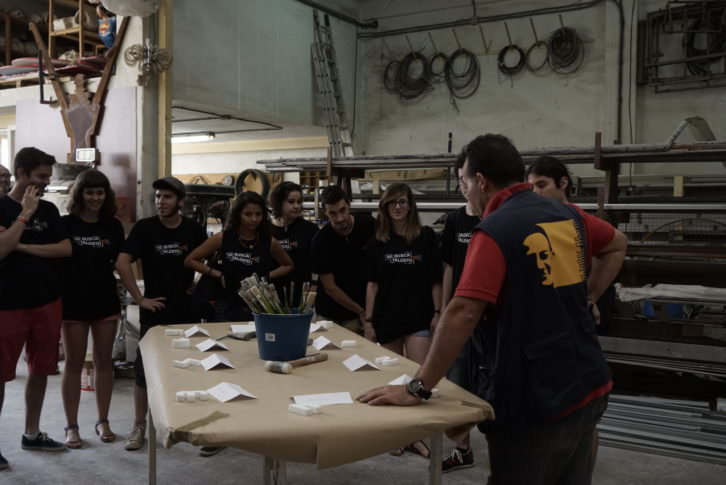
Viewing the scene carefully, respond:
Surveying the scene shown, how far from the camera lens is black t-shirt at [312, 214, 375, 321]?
350 centimetres

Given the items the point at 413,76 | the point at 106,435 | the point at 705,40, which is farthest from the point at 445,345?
the point at 413,76

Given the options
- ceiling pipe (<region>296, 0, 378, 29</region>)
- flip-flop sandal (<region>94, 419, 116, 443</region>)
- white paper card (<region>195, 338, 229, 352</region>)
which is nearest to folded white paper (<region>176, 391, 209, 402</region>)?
white paper card (<region>195, 338, 229, 352</region>)

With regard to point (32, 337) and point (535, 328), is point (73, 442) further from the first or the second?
point (535, 328)

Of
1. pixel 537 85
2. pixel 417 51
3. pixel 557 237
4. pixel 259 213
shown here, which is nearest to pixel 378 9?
pixel 417 51

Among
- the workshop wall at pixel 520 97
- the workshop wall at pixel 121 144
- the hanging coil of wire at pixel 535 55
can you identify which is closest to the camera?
the workshop wall at pixel 121 144

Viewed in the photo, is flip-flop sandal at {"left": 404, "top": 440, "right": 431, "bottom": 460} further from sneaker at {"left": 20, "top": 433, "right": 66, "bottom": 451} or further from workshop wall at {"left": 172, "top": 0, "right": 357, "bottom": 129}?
workshop wall at {"left": 172, "top": 0, "right": 357, "bottom": 129}

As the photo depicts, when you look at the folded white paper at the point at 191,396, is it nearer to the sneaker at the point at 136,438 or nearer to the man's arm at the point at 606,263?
the man's arm at the point at 606,263

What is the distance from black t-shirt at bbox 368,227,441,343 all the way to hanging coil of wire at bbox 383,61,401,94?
6315 millimetres

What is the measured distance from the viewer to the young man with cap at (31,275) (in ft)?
10.2

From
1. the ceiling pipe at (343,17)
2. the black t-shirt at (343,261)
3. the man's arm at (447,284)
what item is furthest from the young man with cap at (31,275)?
the ceiling pipe at (343,17)

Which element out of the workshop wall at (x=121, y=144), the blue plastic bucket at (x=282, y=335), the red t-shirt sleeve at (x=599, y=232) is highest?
the workshop wall at (x=121, y=144)

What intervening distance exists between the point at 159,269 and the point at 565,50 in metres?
6.42

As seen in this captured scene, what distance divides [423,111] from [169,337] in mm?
6994

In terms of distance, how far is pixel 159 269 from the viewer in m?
3.42
